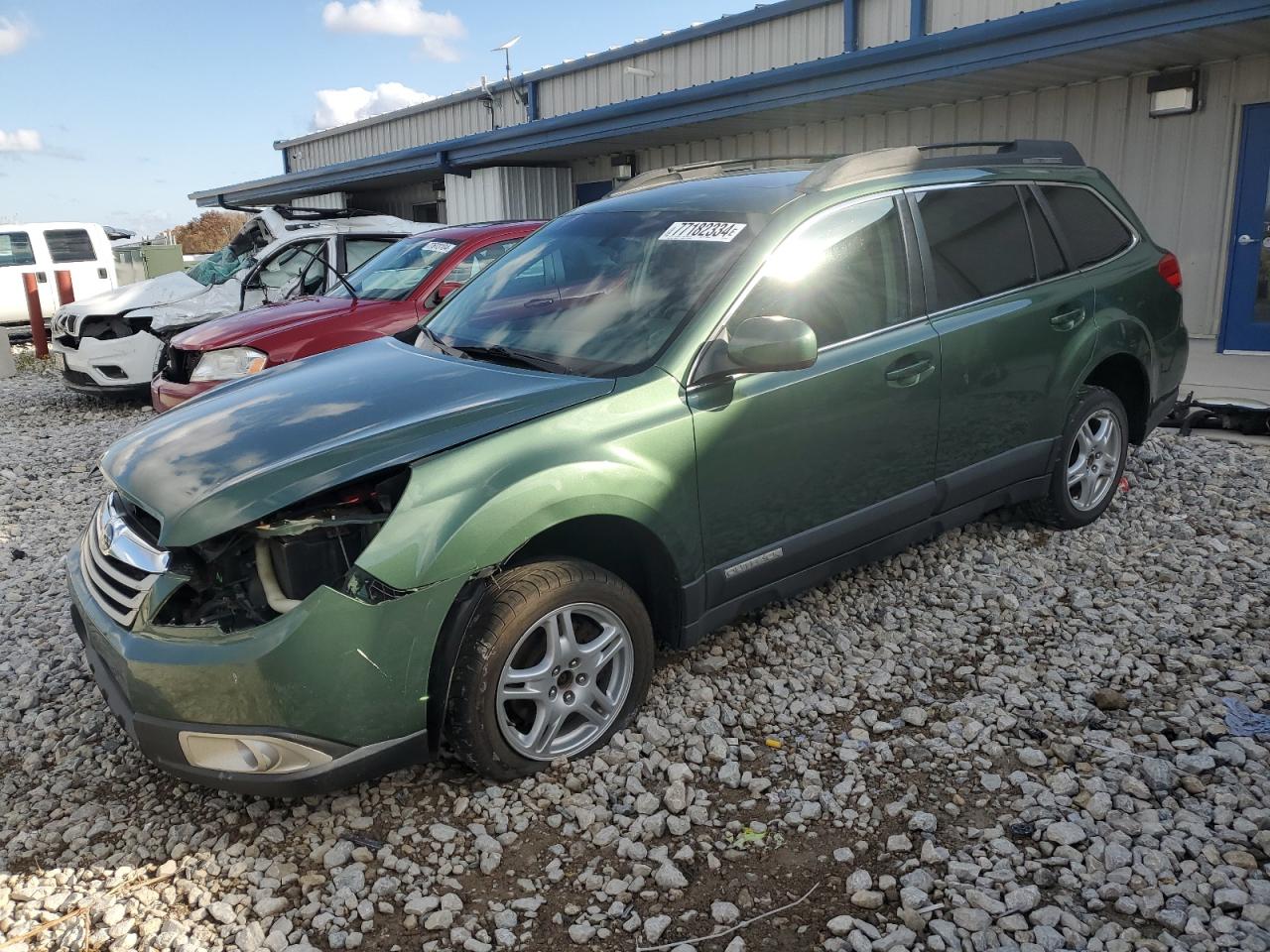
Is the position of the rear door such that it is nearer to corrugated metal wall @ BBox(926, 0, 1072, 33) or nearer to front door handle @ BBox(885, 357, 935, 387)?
front door handle @ BBox(885, 357, 935, 387)

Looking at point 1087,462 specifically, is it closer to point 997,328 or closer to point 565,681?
point 997,328

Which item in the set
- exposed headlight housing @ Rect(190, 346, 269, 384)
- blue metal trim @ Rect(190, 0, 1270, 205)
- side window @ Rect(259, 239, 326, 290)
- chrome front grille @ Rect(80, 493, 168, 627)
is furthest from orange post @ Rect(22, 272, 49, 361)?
chrome front grille @ Rect(80, 493, 168, 627)

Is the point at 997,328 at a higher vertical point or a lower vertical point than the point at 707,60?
lower

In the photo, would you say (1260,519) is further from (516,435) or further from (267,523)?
(267,523)

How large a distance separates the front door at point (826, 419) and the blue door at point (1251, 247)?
21.7 ft

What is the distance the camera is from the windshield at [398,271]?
23.0 feet

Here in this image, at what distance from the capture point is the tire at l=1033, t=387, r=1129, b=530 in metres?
4.57

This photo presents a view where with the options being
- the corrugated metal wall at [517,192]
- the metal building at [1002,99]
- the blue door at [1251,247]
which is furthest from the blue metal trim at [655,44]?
the blue door at [1251,247]

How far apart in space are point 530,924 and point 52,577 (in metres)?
3.85

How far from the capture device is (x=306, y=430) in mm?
2863

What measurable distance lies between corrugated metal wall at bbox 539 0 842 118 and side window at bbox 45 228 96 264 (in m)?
8.96

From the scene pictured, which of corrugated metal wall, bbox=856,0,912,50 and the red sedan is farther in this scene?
corrugated metal wall, bbox=856,0,912,50

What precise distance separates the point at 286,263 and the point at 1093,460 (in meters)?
7.91

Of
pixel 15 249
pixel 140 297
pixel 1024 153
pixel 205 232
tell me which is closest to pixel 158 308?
pixel 140 297
